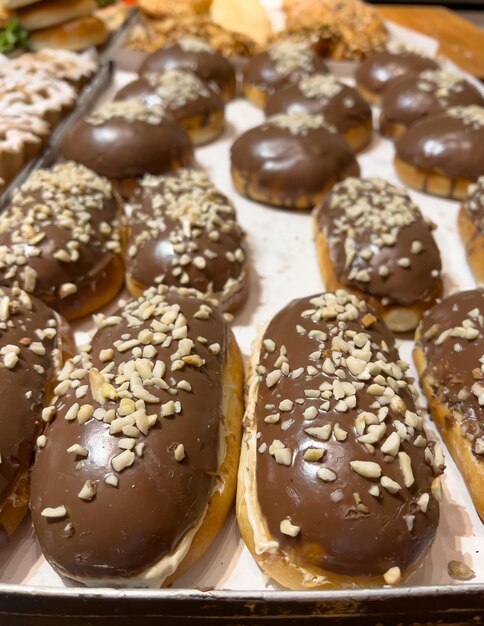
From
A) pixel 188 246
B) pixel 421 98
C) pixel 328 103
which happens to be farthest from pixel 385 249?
pixel 421 98

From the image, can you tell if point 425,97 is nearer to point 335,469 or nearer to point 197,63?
point 197,63

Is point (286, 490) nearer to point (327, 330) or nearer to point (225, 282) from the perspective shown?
point (327, 330)

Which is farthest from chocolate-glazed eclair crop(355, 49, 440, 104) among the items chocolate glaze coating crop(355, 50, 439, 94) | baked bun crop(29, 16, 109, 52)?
baked bun crop(29, 16, 109, 52)

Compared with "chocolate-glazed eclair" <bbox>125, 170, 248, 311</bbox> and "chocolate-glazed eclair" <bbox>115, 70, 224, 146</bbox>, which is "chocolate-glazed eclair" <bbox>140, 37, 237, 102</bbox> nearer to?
"chocolate-glazed eclair" <bbox>115, 70, 224, 146</bbox>

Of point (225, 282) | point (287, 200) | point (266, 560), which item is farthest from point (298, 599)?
point (287, 200)

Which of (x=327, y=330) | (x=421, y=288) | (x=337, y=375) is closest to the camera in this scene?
(x=337, y=375)

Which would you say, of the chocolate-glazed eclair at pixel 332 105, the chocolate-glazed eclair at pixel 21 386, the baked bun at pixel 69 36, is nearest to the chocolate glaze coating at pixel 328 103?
the chocolate-glazed eclair at pixel 332 105
